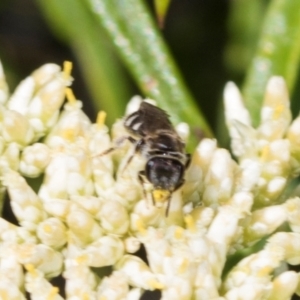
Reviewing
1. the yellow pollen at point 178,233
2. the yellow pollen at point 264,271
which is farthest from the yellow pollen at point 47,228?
the yellow pollen at point 264,271

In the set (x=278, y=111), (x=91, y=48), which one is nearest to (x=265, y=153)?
(x=278, y=111)

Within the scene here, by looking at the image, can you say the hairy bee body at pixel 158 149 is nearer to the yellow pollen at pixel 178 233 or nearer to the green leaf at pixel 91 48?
the yellow pollen at pixel 178 233

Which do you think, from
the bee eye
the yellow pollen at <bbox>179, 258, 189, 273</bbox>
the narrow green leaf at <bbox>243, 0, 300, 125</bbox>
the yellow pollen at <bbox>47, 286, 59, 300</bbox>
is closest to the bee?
the bee eye

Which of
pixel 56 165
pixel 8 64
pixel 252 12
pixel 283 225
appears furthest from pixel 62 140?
pixel 252 12

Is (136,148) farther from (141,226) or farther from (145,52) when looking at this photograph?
(145,52)

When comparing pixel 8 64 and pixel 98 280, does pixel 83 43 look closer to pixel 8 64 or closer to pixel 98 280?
pixel 8 64

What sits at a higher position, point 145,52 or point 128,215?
point 145,52
